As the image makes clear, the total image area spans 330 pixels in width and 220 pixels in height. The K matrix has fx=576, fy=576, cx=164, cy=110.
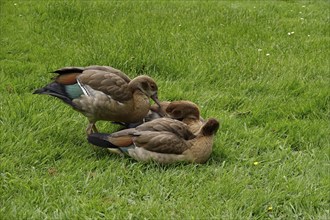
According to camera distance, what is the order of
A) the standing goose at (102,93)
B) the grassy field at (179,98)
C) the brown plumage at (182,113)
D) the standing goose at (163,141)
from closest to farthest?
the grassy field at (179,98) → the standing goose at (163,141) → the standing goose at (102,93) → the brown plumage at (182,113)

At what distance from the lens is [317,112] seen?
18.9 feet

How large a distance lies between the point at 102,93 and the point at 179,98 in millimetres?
1390

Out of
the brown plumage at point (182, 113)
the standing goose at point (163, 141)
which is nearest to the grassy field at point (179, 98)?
the standing goose at point (163, 141)

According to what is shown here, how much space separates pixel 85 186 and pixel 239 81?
2.87 m

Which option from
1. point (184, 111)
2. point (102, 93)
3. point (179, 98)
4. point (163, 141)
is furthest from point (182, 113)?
point (179, 98)

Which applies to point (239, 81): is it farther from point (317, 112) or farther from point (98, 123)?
point (98, 123)

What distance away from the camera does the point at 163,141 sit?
4.54 metres

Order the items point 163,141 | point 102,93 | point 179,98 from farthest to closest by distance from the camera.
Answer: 1. point 179,98
2. point 102,93
3. point 163,141

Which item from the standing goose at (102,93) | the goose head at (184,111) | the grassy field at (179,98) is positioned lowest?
the grassy field at (179,98)

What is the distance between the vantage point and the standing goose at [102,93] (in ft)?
15.9

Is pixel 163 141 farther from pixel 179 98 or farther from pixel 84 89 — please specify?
pixel 179 98

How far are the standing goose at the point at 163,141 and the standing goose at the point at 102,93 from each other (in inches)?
9.8

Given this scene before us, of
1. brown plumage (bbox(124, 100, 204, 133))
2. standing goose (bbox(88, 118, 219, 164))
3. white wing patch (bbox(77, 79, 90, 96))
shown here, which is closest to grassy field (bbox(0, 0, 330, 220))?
standing goose (bbox(88, 118, 219, 164))

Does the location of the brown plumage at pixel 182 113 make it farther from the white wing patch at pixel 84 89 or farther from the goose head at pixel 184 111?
the white wing patch at pixel 84 89
